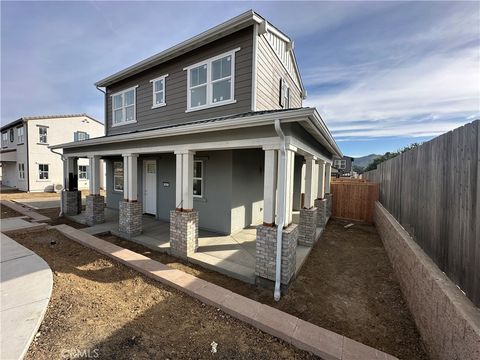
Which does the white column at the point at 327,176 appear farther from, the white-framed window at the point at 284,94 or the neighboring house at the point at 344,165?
the neighboring house at the point at 344,165

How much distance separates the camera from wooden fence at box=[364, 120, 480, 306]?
2162mm

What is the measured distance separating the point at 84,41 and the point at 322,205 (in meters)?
11.3

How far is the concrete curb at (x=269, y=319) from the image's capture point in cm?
247

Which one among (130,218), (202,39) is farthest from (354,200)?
(130,218)

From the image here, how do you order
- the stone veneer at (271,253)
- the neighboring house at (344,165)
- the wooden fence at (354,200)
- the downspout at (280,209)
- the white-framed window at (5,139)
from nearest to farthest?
1. the downspout at (280,209)
2. the stone veneer at (271,253)
3. the wooden fence at (354,200)
4. the white-framed window at (5,139)
5. the neighboring house at (344,165)

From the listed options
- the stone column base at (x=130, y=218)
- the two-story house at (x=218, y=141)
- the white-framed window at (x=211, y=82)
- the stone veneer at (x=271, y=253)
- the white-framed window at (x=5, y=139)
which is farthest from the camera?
the white-framed window at (x=5, y=139)

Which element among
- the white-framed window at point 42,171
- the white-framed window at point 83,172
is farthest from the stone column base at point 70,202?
the white-framed window at point 83,172

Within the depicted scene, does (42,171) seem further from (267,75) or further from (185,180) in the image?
(267,75)

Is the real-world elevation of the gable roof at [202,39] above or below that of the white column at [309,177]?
above

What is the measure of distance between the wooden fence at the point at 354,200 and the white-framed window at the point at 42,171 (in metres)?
24.3

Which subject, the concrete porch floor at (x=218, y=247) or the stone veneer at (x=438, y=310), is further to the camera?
the concrete porch floor at (x=218, y=247)

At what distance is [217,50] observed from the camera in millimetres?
6773

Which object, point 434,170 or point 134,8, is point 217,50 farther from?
point 434,170

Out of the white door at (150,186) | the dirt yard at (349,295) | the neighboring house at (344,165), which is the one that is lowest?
the dirt yard at (349,295)
